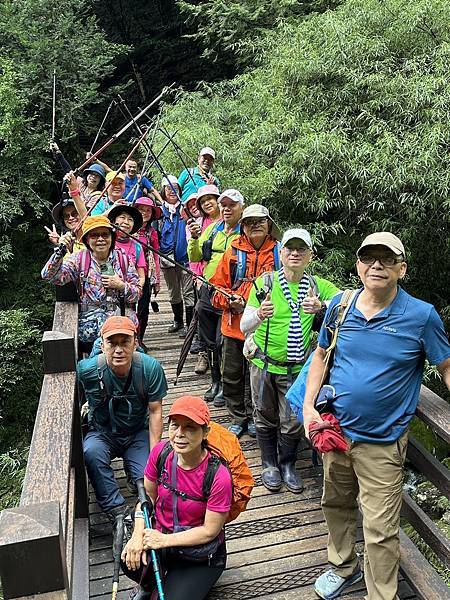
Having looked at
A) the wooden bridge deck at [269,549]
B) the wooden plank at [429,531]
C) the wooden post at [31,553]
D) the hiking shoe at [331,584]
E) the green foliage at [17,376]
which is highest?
Answer: the wooden post at [31,553]

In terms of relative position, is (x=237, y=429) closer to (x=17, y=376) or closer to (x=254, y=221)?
(x=254, y=221)

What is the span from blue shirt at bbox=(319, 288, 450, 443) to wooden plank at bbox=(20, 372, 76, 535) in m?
1.22

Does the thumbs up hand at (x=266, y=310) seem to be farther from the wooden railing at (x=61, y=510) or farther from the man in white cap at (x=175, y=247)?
the man in white cap at (x=175, y=247)

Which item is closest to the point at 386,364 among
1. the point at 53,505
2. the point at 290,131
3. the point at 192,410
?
the point at 192,410

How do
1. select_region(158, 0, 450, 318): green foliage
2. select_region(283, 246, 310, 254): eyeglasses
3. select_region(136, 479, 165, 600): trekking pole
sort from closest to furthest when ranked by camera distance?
select_region(136, 479, 165, 600): trekking pole < select_region(283, 246, 310, 254): eyeglasses < select_region(158, 0, 450, 318): green foliage

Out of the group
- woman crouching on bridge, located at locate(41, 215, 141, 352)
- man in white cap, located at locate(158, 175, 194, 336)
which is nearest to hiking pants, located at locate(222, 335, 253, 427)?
woman crouching on bridge, located at locate(41, 215, 141, 352)

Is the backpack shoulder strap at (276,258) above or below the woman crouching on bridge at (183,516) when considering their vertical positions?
above

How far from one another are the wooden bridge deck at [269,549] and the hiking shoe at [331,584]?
2.0 inches

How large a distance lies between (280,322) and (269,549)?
130 cm

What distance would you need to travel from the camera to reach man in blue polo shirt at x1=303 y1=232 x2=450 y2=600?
8.00 ft

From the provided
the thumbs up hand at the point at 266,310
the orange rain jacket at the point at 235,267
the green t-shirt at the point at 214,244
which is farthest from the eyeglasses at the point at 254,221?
the thumbs up hand at the point at 266,310

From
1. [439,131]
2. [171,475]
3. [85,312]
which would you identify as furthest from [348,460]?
[439,131]

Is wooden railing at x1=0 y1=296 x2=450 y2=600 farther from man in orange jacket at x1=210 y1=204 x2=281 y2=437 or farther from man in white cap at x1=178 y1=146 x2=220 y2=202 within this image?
man in white cap at x1=178 y1=146 x2=220 y2=202

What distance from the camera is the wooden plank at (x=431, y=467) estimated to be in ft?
8.34
